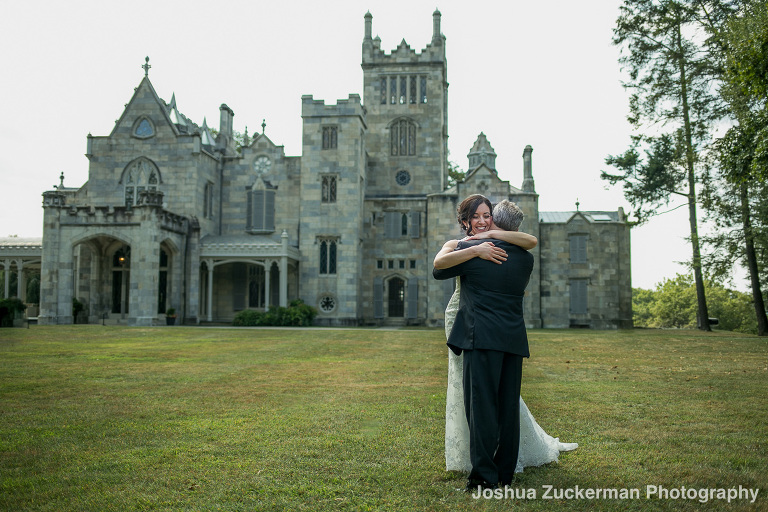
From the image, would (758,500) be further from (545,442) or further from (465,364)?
(465,364)

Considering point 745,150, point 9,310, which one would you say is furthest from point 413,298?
A: point 745,150

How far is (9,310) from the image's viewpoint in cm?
2422

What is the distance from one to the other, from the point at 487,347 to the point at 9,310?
955 inches

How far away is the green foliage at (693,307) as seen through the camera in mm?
45969

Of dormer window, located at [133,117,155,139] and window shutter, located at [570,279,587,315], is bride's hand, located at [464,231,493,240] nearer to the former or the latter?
window shutter, located at [570,279,587,315]

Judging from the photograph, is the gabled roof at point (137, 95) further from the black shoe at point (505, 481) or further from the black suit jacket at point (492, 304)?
the black shoe at point (505, 481)

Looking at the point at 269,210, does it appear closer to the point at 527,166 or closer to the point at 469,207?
the point at 527,166

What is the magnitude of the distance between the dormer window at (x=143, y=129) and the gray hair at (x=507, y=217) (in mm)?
32794

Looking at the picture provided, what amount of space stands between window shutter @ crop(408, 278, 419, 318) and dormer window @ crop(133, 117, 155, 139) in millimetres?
16560

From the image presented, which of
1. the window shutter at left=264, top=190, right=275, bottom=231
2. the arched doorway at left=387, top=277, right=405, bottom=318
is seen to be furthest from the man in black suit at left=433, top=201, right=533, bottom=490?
the window shutter at left=264, top=190, right=275, bottom=231

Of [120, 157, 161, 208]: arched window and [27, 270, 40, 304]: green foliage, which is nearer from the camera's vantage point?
[120, 157, 161, 208]: arched window

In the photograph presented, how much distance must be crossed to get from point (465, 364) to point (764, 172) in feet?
43.0

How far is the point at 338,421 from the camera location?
7.48 metres

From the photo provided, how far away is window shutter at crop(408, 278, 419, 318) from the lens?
37312 millimetres
